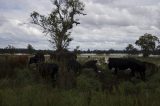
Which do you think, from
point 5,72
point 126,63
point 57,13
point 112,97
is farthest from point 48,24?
point 112,97

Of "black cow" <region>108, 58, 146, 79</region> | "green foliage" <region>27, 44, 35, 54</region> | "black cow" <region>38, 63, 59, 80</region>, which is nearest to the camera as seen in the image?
"black cow" <region>38, 63, 59, 80</region>

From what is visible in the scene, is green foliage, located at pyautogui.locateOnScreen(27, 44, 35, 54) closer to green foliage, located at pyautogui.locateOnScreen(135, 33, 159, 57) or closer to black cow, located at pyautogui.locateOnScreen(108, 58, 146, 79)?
green foliage, located at pyautogui.locateOnScreen(135, 33, 159, 57)

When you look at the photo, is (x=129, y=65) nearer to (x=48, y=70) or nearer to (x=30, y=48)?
(x=48, y=70)

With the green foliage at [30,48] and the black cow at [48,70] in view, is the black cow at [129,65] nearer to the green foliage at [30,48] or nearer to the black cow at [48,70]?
the black cow at [48,70]

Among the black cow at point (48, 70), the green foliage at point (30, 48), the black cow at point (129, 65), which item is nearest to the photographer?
the black cow at point (48, 70)

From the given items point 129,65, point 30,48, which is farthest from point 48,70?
point 30,48

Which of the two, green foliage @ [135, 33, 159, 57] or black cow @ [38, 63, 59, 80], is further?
green foliage @ [135, 33, 159, 57]

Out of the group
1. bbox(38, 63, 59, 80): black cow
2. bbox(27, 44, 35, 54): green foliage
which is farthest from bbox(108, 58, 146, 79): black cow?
bbox(27, 44, 35, 54): green foliage

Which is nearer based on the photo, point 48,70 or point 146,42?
Result: point 48,70

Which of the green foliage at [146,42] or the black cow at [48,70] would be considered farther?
the green foliage at [146,42]

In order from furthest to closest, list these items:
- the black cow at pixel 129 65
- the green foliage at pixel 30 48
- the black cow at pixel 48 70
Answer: the green foliage at pixel 30 48 < the black cow at pixel 129 65 < the black cow at pixel 48 70

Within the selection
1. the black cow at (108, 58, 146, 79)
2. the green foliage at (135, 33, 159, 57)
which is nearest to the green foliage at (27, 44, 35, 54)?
the green foliage at (135, 33, 159, 57)

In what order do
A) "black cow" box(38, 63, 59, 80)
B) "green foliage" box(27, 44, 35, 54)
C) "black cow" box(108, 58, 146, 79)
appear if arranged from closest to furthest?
"black cow" box(38, 63, 59, 80) < "black cow" box(108, 58, 146, 79) < "green foliage" box(27, 44, 35, 54)

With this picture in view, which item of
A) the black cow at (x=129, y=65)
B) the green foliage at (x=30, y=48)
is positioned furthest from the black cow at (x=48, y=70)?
the green foliage at (x=30, y=48)
